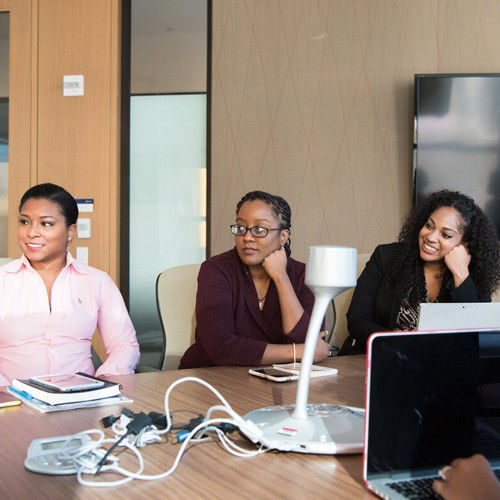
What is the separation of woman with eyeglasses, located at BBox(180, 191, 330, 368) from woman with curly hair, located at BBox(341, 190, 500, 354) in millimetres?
351

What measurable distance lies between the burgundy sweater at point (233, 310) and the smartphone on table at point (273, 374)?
263 millimetres

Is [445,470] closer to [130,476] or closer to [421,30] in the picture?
[130,476]

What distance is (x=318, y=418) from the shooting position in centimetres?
129

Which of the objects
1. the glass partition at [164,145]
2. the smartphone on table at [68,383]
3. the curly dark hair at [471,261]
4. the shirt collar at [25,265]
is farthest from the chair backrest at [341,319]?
the glass partition at [164,145]

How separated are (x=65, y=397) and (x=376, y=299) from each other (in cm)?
159

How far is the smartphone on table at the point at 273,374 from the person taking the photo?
5.69ft

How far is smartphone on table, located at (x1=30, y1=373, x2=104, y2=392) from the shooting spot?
1467mm

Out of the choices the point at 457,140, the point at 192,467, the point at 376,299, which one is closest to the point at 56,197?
the point at 376,299

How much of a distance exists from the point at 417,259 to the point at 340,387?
1195 millimetres

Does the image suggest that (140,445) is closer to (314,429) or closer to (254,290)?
(314,429)

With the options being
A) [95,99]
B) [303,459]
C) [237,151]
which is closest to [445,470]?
[303,459]

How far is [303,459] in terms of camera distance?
1118 millimetres

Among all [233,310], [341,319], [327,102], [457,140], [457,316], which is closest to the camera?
[457,316]

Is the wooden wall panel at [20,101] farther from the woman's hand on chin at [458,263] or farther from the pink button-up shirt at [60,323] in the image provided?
the woman's hand on chin at [458,263]
